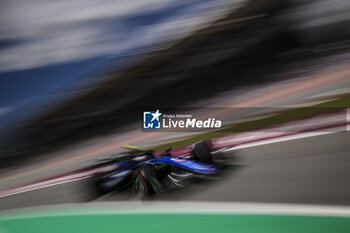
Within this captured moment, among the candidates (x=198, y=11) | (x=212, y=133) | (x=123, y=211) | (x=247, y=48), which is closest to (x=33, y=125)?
(x=123, y=211)

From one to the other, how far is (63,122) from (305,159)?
6.68 ft

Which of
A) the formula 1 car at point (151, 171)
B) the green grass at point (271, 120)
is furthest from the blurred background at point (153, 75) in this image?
the formula 1 car at point (151, 171)

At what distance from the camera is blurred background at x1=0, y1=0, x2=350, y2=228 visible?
81.3 inches

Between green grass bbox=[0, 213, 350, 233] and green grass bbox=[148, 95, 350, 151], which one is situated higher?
green grass bbox=[148, 95, 350, 151]

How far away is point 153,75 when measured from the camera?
7.66 feet

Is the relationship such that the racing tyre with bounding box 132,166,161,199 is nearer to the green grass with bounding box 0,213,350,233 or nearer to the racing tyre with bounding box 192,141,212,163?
the green grass with bounding box 0,213,350,233

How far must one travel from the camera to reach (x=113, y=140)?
2.34 m

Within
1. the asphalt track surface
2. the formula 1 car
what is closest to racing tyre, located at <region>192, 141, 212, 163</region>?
the formula 1 car

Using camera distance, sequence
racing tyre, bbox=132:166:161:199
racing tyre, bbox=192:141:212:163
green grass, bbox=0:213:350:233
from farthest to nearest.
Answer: racing tyre, bbox=192:141:212:163 → racing tyre, bbox=132:166:161:199 → green grass, bbox=0:213:350:233

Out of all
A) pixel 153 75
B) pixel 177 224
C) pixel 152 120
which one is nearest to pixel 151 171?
pixel 177 224

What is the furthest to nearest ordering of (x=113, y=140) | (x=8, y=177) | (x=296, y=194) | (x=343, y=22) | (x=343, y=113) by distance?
(x=8, y=177) < (x=113, y=140) < (x=343, y=22) < (x=343, y=113) < (x=296, y=194)

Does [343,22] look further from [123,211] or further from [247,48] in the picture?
[123,211]

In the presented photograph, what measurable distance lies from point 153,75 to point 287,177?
1347mm

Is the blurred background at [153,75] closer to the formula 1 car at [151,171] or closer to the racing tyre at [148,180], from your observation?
the formula 1 car at [151,171]
